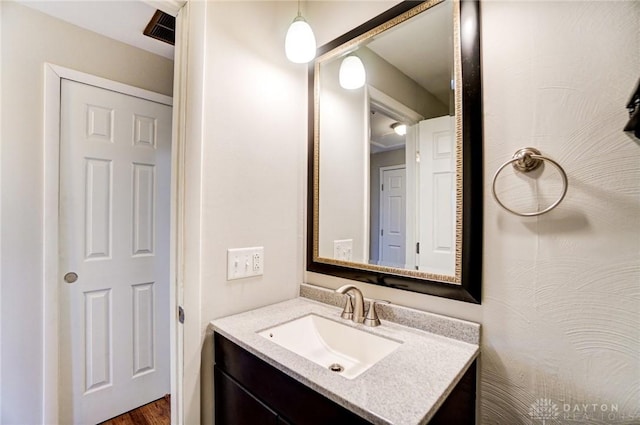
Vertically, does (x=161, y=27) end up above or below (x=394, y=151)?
above

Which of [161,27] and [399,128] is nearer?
[399,128]

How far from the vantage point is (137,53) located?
71.7 inches

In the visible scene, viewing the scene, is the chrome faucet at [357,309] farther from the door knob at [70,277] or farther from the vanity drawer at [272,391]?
the door knob at [70,277]

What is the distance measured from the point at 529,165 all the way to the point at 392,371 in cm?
68

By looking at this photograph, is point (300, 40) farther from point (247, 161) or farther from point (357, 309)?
point (357, 309)

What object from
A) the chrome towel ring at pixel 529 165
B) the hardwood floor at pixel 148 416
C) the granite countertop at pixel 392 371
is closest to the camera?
the granite countertop at pixel 392 371

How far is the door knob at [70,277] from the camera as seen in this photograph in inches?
61.9

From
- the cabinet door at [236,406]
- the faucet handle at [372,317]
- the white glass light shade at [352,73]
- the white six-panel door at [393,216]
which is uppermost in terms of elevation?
the white glass light shade at [352,73]

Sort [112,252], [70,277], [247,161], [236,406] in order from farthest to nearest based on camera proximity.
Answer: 1. [112,252]
2. [70,277]
3. [247,161]
4. [236,406]

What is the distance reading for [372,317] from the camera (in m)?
1.03

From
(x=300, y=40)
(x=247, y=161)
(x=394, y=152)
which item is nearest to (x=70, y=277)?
(x=247, y=161)

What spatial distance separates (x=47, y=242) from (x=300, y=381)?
160 centimetres

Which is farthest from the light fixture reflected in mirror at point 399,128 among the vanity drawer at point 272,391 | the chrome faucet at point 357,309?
the vanity drawer at point 272,391

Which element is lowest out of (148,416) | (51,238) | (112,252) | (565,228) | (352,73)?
(148,416)
